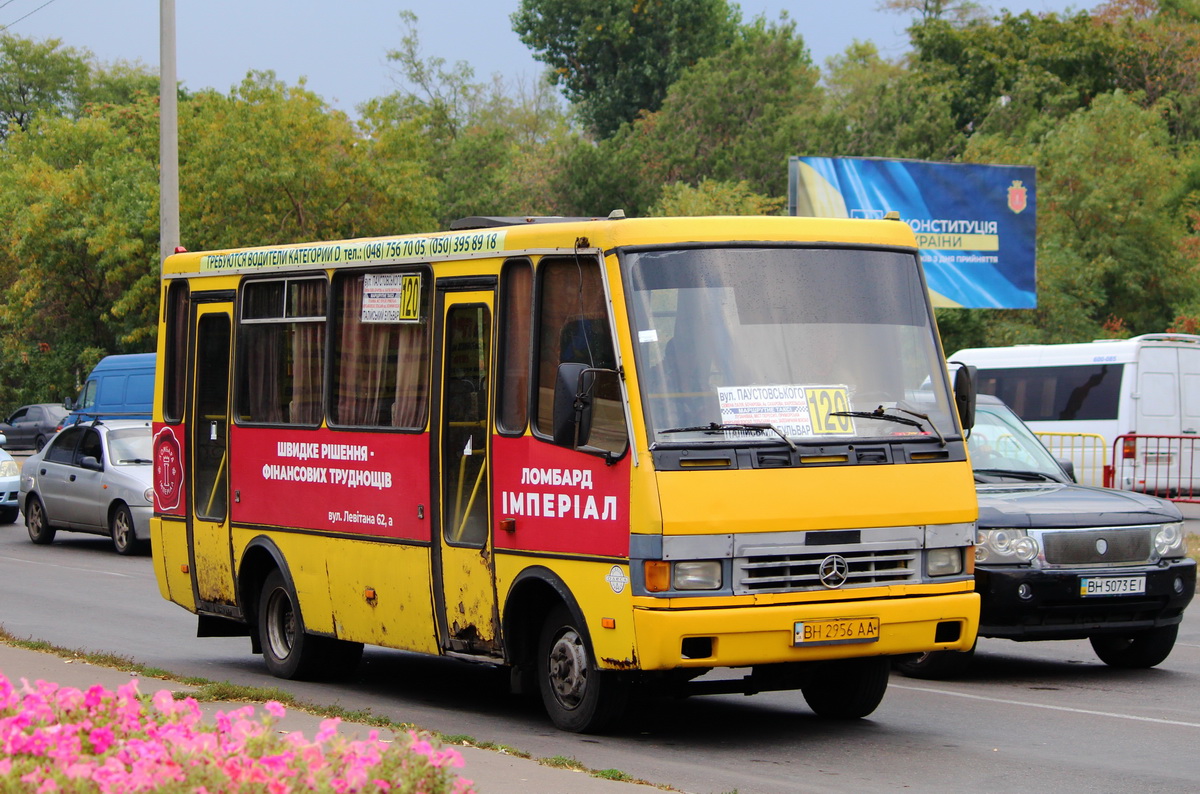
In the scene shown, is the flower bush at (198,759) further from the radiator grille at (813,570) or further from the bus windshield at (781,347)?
the bus windshield at (781,347)

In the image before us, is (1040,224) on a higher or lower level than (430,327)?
higher

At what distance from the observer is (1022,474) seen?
12.9 metres

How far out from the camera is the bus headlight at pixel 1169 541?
1159cm

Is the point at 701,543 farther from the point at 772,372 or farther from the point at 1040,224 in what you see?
the point at 1040,224

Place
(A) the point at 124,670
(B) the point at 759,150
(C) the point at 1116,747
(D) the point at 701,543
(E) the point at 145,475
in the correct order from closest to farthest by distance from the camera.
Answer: (D) the point at 701,543
(C) the point at 1116,747
(A) the point at 124,670
(E) the point at 145,475
(B) the point at 759,150

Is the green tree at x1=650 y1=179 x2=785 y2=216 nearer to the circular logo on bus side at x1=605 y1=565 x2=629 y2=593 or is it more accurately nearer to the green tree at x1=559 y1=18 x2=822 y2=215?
the green tree at x1=559 y1=18 x2=822 y2=215

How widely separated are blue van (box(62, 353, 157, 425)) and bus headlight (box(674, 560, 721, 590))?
1053 inches

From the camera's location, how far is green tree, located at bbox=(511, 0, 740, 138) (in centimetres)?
7912

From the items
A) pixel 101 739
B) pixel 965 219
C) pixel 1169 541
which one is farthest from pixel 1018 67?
pixel 101 739

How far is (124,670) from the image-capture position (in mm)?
11086

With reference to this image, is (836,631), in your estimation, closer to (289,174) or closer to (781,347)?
(781,347)

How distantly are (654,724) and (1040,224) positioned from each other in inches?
1544

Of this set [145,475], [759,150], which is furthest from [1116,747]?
[759,150]

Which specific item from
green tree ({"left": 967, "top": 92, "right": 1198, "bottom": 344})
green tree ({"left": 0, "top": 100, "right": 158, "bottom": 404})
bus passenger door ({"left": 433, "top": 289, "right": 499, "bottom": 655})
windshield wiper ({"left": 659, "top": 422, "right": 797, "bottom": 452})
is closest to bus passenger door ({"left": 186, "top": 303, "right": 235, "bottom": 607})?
bus passenger door ({"left": 433, "top": 289, "right": 499, "bottom": 655})
